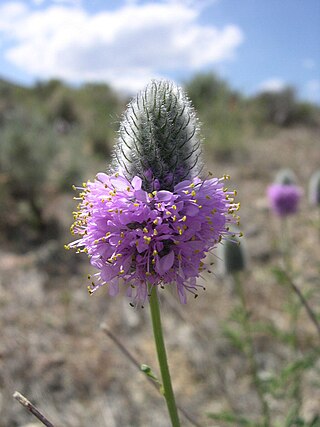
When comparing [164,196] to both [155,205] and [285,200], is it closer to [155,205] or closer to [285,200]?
[155,205]

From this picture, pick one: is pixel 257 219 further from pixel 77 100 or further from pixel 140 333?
pixel 77 100

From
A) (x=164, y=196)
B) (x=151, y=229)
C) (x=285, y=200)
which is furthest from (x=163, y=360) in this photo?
(x=285, y=200)

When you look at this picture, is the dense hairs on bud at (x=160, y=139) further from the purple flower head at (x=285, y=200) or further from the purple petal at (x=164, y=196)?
the purple flower head at (x=285, y=200)

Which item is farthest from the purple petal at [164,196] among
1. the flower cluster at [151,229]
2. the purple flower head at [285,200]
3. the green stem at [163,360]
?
the purple flower head at [285,200]

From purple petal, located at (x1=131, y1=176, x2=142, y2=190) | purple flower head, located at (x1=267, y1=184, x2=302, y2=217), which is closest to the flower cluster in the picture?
purple petal, located at (x1=131, y1=176, x2=142, y2=190)

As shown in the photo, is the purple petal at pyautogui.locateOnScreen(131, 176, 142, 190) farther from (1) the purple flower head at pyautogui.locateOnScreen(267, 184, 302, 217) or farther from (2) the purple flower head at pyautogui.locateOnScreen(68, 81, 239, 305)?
(1) the purple flower head at pyautogui.locateOnScreen(267, 184, 302, 217)

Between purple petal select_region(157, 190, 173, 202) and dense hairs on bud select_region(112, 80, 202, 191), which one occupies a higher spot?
dense hairs on bud select_region(112, 80, 202, 191)

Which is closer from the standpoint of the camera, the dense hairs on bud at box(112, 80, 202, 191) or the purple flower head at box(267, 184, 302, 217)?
the dense hairs on bud at box(112, 80, 202, 191)
